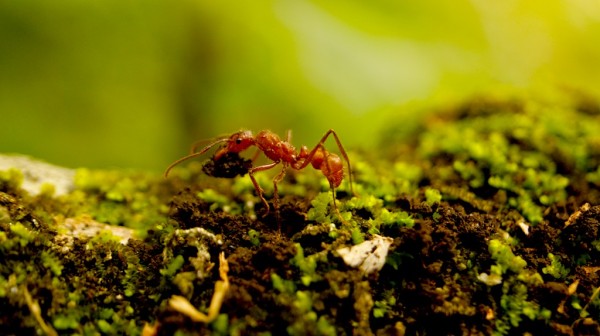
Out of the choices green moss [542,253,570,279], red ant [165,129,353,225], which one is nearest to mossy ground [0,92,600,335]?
green moss [542,253,570,279]

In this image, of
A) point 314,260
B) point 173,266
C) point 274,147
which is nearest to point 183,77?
point 274,147

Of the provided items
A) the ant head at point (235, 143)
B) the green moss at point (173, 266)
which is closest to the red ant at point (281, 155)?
the ant head at point (235, 143)

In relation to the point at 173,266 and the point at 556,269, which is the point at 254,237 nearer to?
the point at 173,266

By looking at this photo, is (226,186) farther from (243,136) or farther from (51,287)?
(51,287)

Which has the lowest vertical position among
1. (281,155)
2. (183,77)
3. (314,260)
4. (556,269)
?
(556,269)

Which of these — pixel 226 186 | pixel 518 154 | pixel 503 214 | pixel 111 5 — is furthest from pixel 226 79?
pixel 503 214

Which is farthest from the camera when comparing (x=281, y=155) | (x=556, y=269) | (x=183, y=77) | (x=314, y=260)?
(x=183, y=77)

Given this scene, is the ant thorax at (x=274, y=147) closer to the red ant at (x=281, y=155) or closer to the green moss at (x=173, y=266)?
the red ant at (x=281, y=155)
